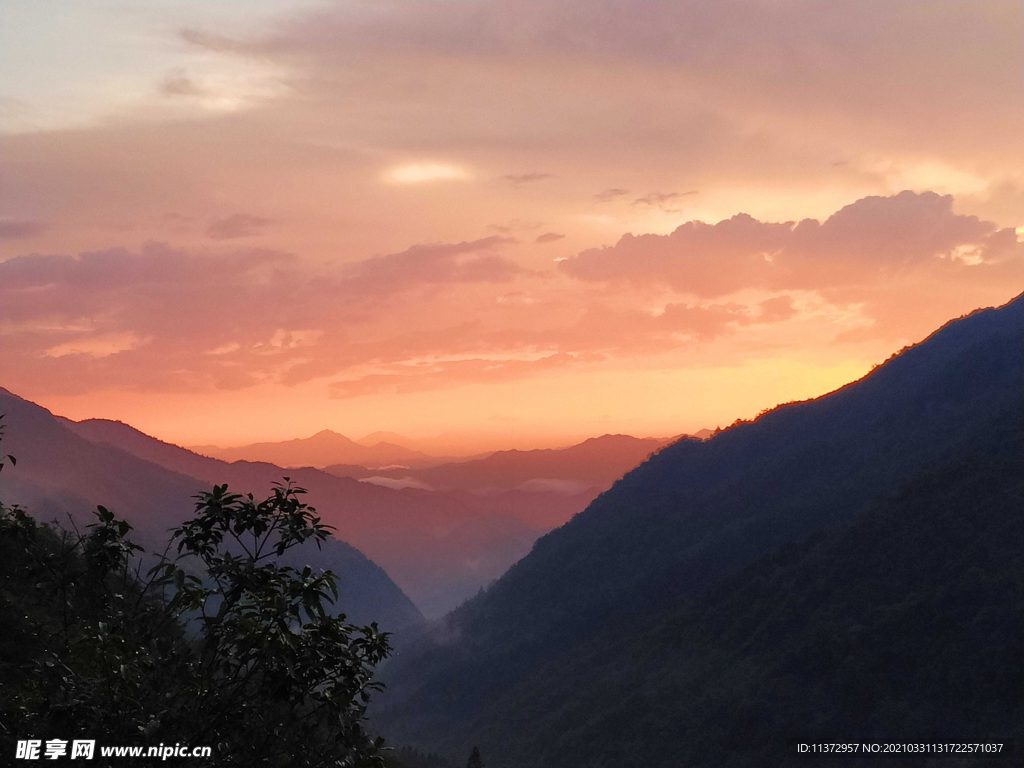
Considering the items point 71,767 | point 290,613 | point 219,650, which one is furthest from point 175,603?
point 71,767

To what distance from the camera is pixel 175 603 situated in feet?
54.0

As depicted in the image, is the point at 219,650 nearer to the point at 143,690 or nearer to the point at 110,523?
the point at 143,690

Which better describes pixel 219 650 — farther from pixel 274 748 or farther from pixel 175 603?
pixel 274 748

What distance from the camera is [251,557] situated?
17.5 m

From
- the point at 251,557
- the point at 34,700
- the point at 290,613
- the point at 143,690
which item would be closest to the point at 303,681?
the point at 290,613

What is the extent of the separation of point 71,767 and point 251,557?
16.3 ft

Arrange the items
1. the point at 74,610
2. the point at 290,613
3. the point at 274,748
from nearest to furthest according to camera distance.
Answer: the point at 290,613 → the point at 274,748 → the point at 74,610

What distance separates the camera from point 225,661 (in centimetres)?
1686

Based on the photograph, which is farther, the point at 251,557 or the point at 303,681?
the point at 251,557

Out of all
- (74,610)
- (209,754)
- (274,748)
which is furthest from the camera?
(74,610)

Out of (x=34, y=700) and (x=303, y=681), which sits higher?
(x=303, y=681)

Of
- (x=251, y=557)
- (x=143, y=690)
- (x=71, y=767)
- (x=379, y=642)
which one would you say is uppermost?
(x=251, y=557)

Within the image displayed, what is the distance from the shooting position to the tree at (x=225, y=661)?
16.1m

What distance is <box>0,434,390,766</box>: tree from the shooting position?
16.1 m
